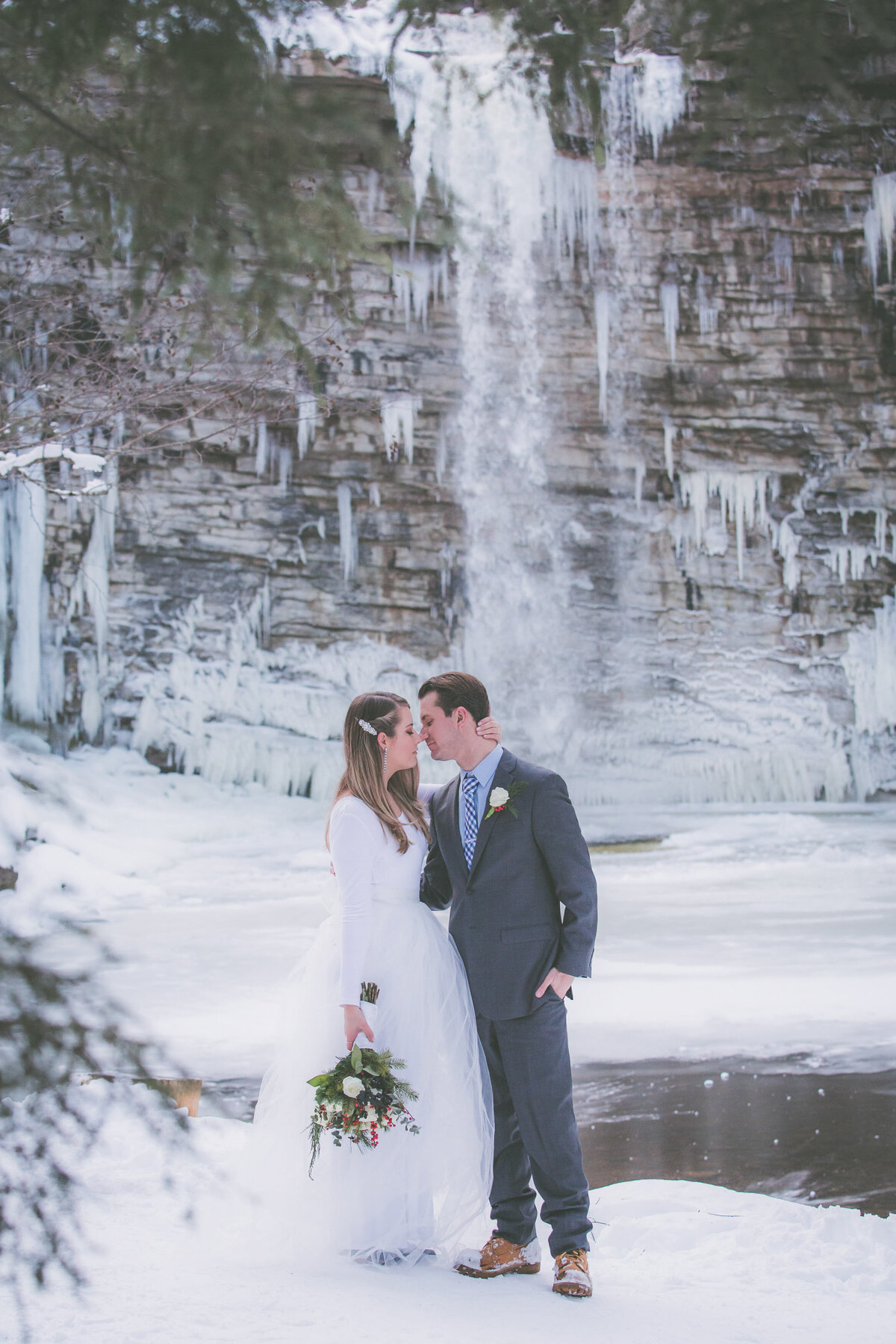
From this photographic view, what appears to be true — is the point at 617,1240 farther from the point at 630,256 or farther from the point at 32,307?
the point at 630,256

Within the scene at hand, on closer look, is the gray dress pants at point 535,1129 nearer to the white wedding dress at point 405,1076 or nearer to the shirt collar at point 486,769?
the white wedding dress at point 405,1076

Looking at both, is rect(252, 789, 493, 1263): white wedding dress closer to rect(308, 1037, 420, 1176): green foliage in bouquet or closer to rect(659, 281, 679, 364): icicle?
rect(308, 1037, 420, 1176): green foliage in bouquet

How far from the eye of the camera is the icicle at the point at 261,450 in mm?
15008

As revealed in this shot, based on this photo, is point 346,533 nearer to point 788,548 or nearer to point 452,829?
point 788,548

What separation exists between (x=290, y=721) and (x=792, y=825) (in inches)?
281

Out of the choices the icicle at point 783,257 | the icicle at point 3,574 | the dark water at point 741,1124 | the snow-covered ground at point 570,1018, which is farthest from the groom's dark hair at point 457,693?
the icicle at point 783,257

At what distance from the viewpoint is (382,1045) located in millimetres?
2582

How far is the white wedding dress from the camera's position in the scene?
2463mm

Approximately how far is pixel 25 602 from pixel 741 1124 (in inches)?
468

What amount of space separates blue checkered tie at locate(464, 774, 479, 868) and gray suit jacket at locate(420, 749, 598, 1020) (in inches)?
2.0

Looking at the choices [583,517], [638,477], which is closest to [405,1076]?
[583,517]

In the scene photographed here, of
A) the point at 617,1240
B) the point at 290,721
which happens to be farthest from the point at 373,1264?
the point at 290,721

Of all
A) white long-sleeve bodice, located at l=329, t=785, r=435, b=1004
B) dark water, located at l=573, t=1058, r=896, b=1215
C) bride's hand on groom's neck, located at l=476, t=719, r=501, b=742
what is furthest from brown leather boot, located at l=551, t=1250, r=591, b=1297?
bride's hand on groom's neck, located at l=476, t=719, r=501, b=742

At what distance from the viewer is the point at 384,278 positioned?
14891 mm
